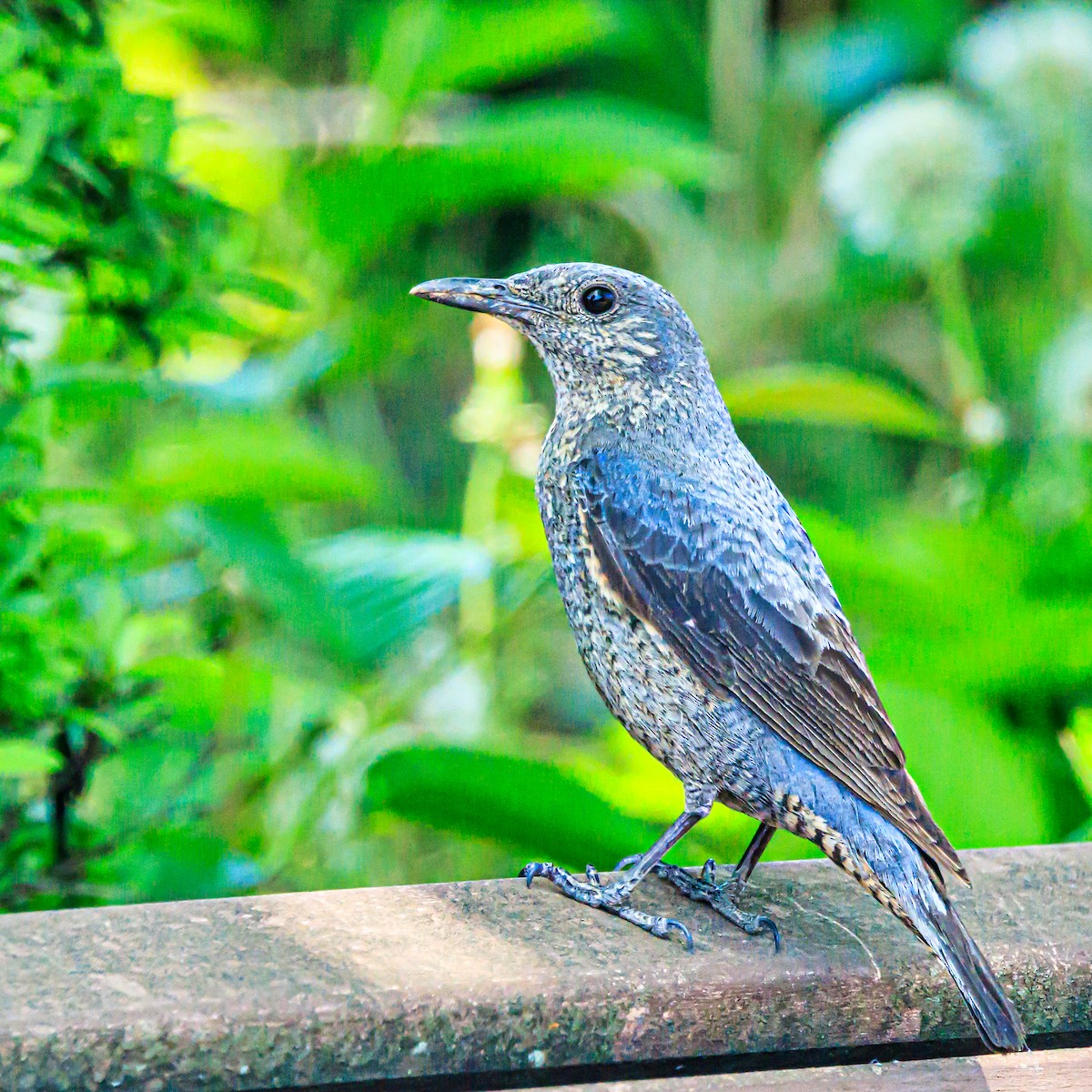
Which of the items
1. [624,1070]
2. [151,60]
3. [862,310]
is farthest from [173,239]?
[862,310]

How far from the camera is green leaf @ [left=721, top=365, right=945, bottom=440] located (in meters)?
2.53

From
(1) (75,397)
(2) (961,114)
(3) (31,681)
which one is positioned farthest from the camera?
(2) (961,114)

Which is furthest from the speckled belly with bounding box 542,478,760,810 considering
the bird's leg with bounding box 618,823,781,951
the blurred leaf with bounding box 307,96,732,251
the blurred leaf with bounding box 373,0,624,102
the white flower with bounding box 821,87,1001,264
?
the white flower with bounding box 821,87,1001,264

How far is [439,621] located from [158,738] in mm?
2114

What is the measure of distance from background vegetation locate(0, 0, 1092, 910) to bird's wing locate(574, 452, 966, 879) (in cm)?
64

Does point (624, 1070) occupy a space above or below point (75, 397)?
below

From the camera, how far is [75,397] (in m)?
1.88

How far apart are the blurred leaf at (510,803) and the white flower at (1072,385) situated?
1708 millimetres

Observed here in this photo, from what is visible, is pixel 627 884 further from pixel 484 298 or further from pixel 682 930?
pixel 484 298

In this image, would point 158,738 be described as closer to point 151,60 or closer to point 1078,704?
point 1078,704

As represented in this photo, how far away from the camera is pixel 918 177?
3.80m

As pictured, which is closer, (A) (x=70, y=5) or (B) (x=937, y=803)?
(A) (x=70, y=5)

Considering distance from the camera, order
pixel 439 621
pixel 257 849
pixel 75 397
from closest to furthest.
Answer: pixel 75 397 < pixel 257 849 < pixel 439 621

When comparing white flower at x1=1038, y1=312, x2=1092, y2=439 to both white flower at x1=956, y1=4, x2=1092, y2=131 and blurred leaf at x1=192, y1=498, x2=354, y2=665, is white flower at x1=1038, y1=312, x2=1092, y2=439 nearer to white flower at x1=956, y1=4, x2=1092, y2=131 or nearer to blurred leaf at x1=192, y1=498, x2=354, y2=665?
white flower at x1=956, y1=4, x2=1092, y2=131
